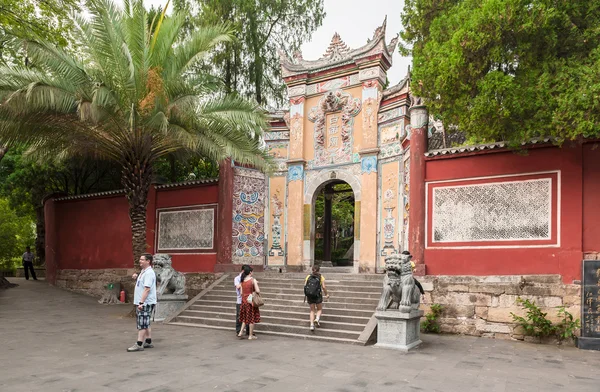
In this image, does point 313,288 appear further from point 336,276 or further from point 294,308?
point 336,276

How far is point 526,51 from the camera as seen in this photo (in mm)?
7582

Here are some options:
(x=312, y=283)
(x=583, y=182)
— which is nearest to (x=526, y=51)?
(x=583, y=182)

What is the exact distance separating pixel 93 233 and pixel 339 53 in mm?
10117

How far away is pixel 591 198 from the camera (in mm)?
8242

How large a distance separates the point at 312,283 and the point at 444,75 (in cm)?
436

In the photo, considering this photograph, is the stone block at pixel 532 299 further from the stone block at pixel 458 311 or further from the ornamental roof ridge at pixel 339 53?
the ornamental roof ridge at pixel 339 53

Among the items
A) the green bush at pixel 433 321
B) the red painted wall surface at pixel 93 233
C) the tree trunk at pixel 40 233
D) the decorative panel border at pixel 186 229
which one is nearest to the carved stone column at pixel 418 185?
the green bush at pixel 433 321

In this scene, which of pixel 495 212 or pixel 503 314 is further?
pixel 495 212

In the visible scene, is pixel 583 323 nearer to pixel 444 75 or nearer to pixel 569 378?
Result: pixel 569 378

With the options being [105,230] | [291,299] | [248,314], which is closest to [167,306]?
[291,299]

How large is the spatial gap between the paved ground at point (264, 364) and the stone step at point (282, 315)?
3.25ft

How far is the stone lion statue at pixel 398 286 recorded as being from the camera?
786cm

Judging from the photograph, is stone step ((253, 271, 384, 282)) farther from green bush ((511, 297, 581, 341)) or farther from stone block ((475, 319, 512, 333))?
green bush ((511, 297, 581, 341))

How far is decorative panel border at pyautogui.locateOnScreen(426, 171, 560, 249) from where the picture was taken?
8617 millimetres
